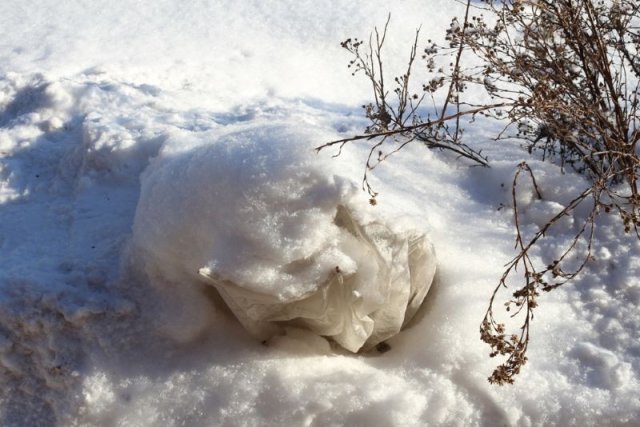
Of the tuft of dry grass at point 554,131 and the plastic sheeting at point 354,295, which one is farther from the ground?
the tuft of dry grass at point 554,131

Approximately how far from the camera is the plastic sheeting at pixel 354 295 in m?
2.45

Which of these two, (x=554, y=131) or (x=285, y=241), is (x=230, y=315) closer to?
(x=285, y=241)

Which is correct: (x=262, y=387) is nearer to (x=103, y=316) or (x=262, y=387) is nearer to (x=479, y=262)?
(x=103, y=316)

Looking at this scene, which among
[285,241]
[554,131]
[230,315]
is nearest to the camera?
[285,241]

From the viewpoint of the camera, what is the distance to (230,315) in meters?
2.74

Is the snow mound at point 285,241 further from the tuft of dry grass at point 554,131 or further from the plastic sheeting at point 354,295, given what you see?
the tuft of dry grass at point 554,131

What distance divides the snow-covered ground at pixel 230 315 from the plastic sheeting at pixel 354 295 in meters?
0.08

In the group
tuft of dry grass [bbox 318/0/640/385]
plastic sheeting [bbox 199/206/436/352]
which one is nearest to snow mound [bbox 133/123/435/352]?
plastic sheeting [bbox 199/206/436/352]

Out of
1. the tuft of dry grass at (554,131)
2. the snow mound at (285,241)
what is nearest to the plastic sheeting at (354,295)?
the snow mound at (285,241)

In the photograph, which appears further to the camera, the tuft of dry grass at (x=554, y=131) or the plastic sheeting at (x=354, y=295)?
the plastic sheeting at (x=354, y=295)

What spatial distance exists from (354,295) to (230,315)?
0.56 meters

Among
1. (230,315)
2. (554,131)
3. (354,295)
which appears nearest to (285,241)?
(354,295)

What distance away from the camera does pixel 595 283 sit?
9.62 feet

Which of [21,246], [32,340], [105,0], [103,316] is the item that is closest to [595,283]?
[103,316]
